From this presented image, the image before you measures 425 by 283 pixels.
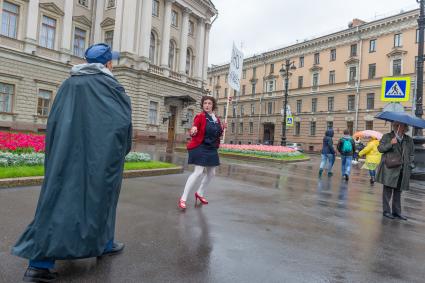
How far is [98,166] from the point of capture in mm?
2838

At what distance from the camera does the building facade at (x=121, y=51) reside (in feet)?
90.4

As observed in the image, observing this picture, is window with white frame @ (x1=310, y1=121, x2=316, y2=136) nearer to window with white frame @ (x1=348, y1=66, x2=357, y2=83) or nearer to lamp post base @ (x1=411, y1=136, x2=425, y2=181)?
window with white frame @ (x1=348, y1=66, x2=357, y2=83)

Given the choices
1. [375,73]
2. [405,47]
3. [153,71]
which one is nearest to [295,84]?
[375,73]

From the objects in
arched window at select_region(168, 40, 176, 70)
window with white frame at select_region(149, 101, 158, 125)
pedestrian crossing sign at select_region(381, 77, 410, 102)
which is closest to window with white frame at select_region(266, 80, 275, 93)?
arched window at select_region(168, 40, 176, 70)

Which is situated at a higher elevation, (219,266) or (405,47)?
(405,47)

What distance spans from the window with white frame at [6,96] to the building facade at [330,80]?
37.4 metres

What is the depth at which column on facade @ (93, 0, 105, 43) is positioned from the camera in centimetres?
3412

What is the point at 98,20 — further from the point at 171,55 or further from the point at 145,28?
the point at 171,55

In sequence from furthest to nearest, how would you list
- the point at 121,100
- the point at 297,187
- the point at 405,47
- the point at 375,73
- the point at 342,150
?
the point at 375,73 → the point at 405,47 → the point at 342,150 → the point at 297,187 → the point at 121,100

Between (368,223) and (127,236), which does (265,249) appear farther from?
(368,223)

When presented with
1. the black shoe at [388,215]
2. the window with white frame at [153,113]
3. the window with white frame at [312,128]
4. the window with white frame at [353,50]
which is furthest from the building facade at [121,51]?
the black shoe at [388,215]

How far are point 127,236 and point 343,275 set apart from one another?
235cm

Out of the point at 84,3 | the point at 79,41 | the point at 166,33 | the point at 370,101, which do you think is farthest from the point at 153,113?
the point at 370,101

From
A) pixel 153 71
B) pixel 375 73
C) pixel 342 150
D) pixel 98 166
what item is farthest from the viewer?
pixel 375 73
